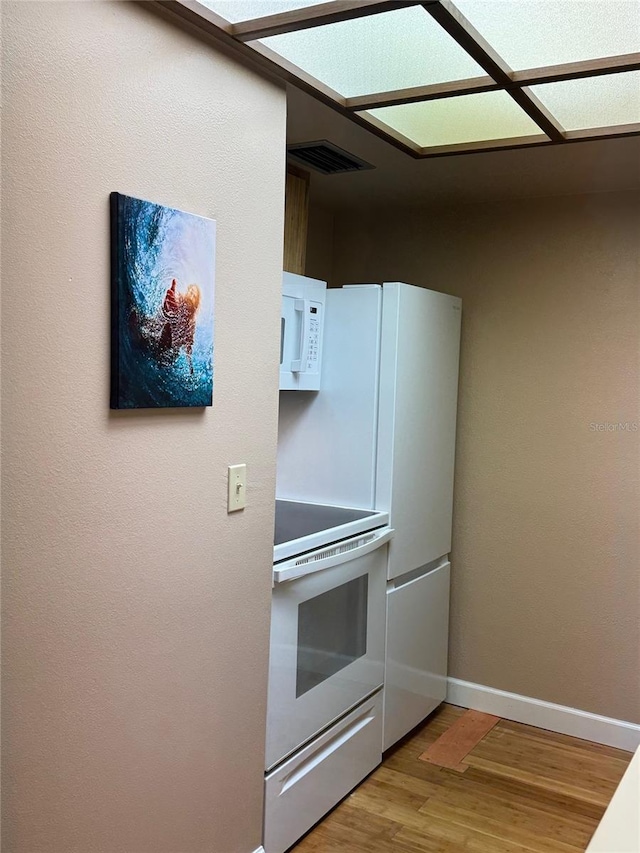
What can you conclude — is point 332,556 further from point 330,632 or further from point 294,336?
point 294,336

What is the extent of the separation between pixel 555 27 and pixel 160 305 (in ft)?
3.52

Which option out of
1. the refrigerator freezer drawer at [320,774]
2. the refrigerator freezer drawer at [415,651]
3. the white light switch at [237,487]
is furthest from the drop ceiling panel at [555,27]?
the refrigerator freezer drawer at [320,774]

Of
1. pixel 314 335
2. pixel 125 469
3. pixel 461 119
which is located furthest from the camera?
pixel 314 335

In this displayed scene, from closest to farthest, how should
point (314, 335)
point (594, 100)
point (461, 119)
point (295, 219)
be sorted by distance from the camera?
1. point (594, 100)
2. point (461, 119)
3. point (295, 219)
4. point (314, 335)

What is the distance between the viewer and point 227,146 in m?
1.91

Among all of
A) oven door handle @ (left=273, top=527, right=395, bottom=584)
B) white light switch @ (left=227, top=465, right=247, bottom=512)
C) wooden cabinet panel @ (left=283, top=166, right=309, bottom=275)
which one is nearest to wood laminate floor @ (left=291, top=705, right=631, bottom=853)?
oven door handle @ (left=273, top=527, right=395, bottom=584)

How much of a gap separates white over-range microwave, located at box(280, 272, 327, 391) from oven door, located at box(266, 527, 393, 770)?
0.61 metres

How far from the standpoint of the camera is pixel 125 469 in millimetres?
1673

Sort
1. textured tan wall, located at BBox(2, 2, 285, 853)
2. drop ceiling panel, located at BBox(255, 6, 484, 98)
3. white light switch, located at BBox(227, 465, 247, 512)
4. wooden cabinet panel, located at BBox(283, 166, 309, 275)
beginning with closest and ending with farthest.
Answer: textured tan wall, located at BBox(2, 2, 285, 853), drop ceiling panel, located at BBox(255, 6, 484, 98), white light switch, located at BBox(227, 465, 247, 512), wooden cabinet panel, located at BBox(283, 166, 309, 275)

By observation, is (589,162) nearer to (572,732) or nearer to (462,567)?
(462,567)

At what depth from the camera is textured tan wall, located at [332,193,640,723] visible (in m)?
3.17

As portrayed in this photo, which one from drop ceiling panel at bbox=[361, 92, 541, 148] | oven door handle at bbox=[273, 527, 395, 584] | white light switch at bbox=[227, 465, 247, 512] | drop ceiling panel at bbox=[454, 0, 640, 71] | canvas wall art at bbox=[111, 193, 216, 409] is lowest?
oven door handle at bbox=[273, 527, 395, 584]

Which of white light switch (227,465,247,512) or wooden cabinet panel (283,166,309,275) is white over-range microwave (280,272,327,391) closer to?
wooden cabinet panel (283,166,309,275)

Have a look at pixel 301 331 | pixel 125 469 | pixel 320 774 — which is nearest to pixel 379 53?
pixel 301 331
